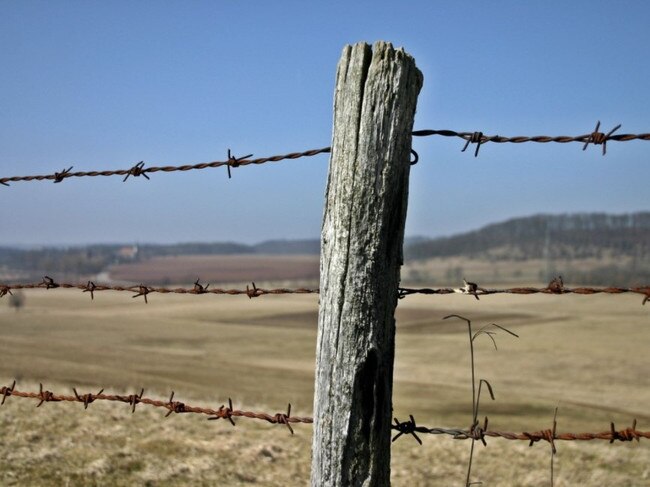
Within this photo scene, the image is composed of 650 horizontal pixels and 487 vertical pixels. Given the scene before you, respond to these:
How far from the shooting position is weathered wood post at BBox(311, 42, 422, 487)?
2.46 meters

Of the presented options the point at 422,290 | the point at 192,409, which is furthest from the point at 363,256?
the point at 192,409

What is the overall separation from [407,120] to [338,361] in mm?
913

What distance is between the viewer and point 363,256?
2465 millimetres

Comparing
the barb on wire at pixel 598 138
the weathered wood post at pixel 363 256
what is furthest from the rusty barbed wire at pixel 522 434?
the barb on wire at pixel 598 138

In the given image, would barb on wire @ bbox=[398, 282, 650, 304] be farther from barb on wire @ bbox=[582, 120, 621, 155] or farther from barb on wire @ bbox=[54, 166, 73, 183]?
barb on wire @ bbox=[54, 166, 73, 183]

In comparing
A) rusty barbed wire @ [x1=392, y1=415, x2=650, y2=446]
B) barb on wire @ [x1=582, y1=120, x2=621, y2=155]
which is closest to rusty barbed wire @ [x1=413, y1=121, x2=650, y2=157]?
barb on wire @ [x1=582, y1=120, x2=621, y2=155]

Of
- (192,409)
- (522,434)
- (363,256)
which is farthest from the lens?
(192,409)

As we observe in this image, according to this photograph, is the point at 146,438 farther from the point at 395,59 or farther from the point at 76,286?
the point at 395,59

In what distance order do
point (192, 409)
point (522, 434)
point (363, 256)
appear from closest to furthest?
1. point (363, 256)
2. point (522, 434)
3. point (192, 409)

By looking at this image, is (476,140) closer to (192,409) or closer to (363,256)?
(363,256)

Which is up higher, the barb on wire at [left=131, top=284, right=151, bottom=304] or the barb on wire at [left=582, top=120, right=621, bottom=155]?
the barb on wire at [left=582, top=120, right=621, bottom=155]

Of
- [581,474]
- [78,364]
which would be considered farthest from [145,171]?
[78,364]

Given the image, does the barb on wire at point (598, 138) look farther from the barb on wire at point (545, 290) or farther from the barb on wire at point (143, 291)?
the barb on wire at point (143, 291)

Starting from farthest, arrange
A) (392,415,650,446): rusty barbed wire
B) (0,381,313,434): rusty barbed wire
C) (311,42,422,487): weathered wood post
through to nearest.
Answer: (0,381,313,434): rusty barbed wire, (392,415,650,446): rusty barbed wire, (311,42,422,487): weathered wood post
